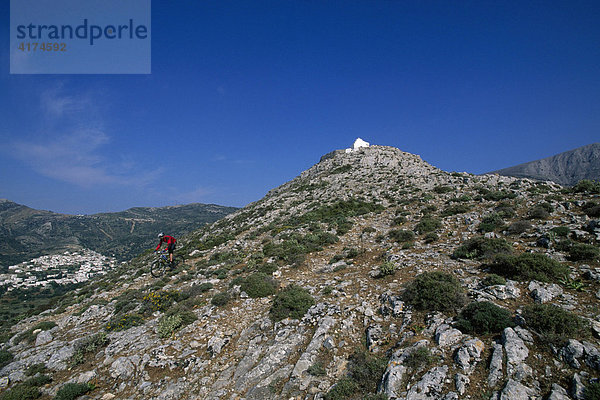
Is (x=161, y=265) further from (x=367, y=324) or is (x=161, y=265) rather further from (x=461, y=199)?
(x=461, y=199)

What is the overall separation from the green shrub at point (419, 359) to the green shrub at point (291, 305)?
182 inches

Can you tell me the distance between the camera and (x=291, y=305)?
35.3 ft

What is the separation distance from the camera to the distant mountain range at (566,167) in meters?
115

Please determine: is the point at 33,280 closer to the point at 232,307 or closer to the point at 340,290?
the point at 232,307

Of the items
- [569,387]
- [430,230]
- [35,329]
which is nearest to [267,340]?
[569,387]

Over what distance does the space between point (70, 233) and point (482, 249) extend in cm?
20506

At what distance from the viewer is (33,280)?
7669cm

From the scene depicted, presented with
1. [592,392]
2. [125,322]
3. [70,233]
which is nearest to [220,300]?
[125,322]

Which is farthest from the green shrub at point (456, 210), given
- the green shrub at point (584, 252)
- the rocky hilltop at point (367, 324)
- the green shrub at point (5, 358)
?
the green shrub at point (5, 358)

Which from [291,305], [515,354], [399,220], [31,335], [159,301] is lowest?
[31,335]

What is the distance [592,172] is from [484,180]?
5330 inches

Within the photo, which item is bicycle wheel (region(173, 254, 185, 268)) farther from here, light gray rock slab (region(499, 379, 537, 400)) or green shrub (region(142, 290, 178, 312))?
light gray rock slab (region(499, 379, 537, 400))

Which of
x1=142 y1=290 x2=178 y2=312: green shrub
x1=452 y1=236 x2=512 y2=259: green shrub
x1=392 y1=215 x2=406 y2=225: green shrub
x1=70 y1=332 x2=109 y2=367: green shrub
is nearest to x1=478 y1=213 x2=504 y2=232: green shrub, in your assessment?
x1=452 y1=236 x2=512 y2=259: green shrub

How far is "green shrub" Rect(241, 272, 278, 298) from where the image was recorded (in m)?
13.1
